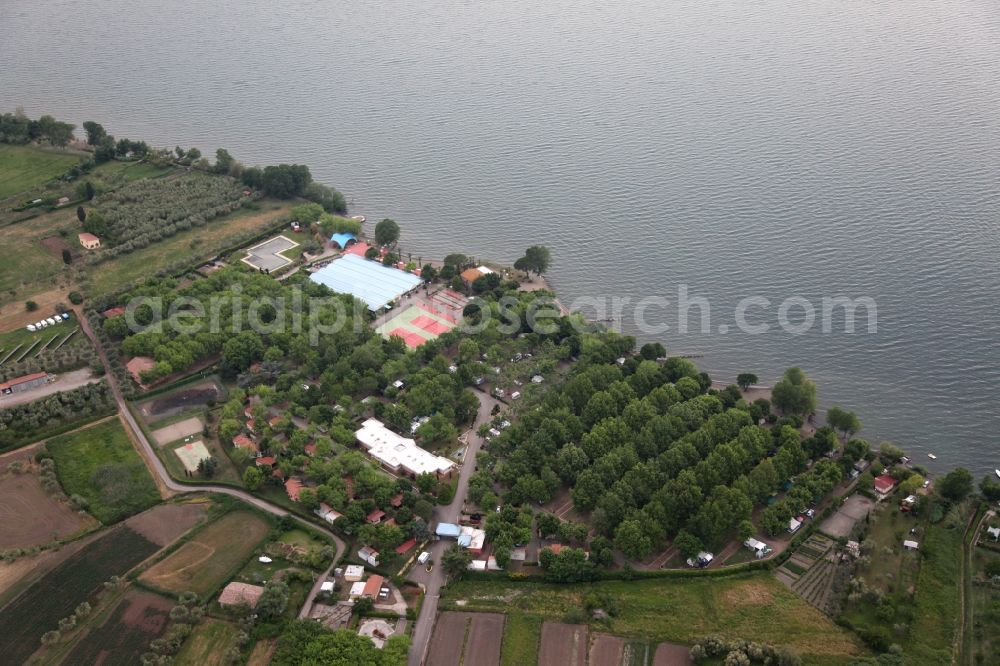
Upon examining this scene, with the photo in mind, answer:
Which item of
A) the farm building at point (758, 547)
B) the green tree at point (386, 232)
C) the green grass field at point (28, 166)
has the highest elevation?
the green grass field at point (28, 166)

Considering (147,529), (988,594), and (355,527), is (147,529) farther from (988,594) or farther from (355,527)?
(988,594)

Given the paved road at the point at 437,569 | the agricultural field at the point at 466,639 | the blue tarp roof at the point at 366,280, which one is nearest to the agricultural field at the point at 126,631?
the paved road at the point at 437,569

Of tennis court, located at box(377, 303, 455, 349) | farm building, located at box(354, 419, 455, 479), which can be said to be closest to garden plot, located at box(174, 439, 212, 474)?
farm building, located at box(354, 419, 455, 479)

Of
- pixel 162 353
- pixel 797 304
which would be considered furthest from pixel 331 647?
pixel 797 304

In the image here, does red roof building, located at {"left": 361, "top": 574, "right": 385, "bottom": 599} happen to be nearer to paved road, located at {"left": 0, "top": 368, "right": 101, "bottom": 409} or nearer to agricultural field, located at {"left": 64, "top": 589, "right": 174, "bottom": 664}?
agricultural field, located at {"left": 64, "top": 589, "right": 174, "bottom": 664}

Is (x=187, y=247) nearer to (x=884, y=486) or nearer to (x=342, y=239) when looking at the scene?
(x=342, y=239)

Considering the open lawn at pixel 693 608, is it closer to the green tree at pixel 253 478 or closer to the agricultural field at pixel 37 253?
the green tree at pixel 253 478

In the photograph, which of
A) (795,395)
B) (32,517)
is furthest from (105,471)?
(795,395)
